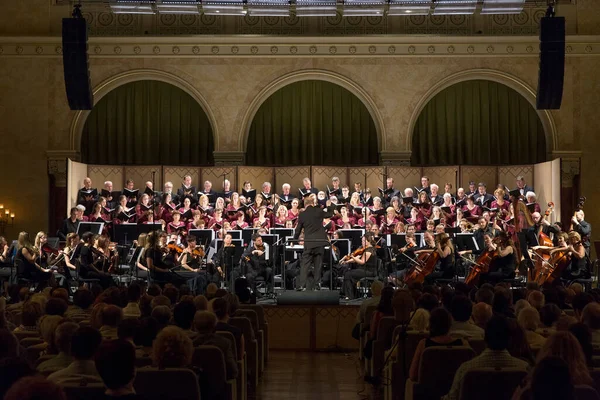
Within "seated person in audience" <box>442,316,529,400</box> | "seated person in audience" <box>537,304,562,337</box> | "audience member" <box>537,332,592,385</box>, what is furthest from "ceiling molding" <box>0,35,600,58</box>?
"audience member" <box>537,332,592,385</box>

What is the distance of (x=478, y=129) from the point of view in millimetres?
18969

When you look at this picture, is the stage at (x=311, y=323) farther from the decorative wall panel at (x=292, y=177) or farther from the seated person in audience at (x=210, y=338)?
the decorative wall panel at (x=292, y=177)

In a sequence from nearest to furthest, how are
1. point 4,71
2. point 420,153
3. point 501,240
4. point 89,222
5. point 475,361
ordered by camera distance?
point 475,361
point 501,240
point 89,222
point 4,71
point 420,153

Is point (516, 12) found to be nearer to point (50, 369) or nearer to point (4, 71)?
point (4, 71)

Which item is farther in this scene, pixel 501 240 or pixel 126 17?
pixel 126 17

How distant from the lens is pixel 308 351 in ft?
33.6

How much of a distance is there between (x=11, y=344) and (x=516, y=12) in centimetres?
1385

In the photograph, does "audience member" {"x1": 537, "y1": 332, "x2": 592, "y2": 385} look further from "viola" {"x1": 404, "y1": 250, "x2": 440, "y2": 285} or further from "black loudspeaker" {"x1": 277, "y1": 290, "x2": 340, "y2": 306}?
"viola" {"x1": 404, "y1": 250, "x2": 440, "y2": 285}

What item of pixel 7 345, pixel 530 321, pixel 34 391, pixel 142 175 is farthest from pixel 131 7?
pixel 34 391

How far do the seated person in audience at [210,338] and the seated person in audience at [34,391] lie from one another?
9.22ft

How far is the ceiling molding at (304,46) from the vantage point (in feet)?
57.3

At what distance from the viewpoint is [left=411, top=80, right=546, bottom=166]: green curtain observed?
1889 cm

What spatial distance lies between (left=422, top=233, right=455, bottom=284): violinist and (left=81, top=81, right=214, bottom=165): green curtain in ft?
26.4

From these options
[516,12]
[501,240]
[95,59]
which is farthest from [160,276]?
[516,12]
